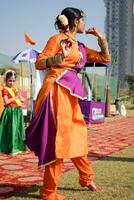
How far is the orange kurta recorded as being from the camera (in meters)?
3.91

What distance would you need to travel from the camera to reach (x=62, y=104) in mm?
3961

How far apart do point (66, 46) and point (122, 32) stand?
8598 centimetres

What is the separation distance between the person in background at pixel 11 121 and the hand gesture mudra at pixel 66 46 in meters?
3.60

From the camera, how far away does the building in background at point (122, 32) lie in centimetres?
8769

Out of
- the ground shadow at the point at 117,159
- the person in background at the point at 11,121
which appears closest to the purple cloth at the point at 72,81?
the ground shadow at the point at 117,159

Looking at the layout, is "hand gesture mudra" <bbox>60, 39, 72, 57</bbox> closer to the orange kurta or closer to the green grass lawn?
the orange kurta

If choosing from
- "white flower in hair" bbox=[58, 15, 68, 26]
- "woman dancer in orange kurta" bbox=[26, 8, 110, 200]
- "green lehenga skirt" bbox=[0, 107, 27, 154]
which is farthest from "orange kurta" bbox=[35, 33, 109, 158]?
"green lehenga skirt" bbox=[0, 107, 27, 154]

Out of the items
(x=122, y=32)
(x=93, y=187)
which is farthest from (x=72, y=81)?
(x=122, y=32)

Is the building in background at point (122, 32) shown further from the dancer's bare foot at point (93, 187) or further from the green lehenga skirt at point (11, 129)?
the dancer's bare foot at point (93, 187)

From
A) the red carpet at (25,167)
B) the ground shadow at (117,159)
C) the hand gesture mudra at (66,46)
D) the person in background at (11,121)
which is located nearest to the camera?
the hand gesture mudra at (66,46)

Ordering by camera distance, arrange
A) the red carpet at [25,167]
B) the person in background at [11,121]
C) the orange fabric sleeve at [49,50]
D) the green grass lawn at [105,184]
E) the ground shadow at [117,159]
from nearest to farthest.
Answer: the orange fabric sleeve at [49,50], the green grass lawn at [105,184], the red carpet at [25,167], the ground shadow at [117,159], the person in background at [11,121]

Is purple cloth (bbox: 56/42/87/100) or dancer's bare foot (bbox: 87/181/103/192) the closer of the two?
purple cloth (bbox: 56/42/87/100)

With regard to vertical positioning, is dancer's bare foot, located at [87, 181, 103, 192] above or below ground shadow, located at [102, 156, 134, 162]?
above

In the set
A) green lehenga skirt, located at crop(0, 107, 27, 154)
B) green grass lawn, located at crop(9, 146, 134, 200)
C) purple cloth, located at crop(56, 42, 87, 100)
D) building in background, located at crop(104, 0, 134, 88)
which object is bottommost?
green grass lawn, located at crop(9, 146, 134, 200)
